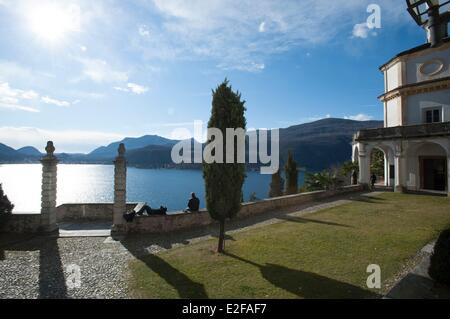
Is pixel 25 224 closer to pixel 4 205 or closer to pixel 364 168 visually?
pixel 4 205

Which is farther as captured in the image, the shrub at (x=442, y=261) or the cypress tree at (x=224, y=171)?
the cypress tree at (x=224, y=171)

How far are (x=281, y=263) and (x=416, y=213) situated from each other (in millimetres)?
11847

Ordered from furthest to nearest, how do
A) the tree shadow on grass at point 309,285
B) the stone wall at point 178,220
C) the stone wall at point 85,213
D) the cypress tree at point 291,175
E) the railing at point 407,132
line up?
1. the cypress tree at point 291,175
2. the railing at point 407,132
3. the stone wall at point 85,213
4. the stone wall at point 178,220
5. the tree shadow on grass at point 309,285

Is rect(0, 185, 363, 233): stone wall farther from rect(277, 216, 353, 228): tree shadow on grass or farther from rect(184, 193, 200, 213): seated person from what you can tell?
rect(277, 216, 353, 228): tree shadow on grass

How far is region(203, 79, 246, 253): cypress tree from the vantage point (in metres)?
10.3

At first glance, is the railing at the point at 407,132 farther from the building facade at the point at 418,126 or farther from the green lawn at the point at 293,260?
the green lawn at the point at 293,260

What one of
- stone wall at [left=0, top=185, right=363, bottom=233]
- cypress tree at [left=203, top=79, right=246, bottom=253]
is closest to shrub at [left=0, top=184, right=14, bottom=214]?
stone wall at [left=0, top=185, right=363, bottom=233]

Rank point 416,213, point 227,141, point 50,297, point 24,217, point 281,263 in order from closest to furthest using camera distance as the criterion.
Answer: point 50,297, point 281,263, point 227,141, point 24,217, point 416,213

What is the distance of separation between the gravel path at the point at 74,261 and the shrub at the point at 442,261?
7.73 meters

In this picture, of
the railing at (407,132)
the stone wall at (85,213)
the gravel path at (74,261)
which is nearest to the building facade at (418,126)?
the railing at (407,132)

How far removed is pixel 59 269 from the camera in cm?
863

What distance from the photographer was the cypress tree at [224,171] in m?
10.3
